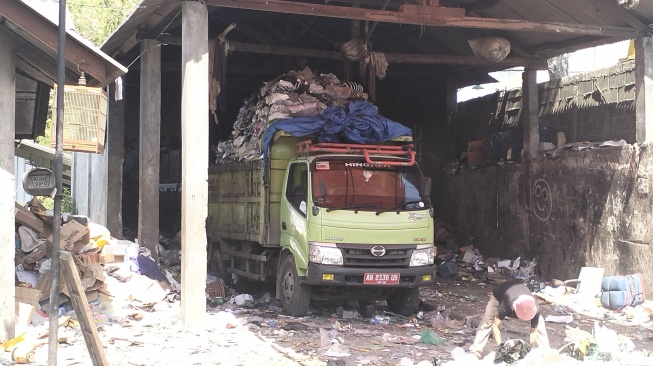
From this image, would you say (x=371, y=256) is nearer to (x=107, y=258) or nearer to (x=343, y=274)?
(x=343, y=274)

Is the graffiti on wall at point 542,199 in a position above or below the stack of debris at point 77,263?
above

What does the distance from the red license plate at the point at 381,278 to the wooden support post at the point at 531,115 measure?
5.97 metres

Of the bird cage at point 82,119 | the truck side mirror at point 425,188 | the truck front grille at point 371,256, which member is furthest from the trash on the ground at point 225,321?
the bird cage at point 82,119

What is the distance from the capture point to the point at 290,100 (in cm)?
1120

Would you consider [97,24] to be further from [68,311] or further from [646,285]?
[646,285]

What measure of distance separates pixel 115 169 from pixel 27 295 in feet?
19.7

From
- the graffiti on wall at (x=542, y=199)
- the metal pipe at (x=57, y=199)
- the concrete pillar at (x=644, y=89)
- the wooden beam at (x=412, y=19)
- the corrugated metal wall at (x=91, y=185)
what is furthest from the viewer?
the corrugated metal wall at (x=91, y=185)

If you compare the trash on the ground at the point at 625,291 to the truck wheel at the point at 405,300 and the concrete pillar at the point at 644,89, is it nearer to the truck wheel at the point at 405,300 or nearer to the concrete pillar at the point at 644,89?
the concrete pillar at the point at 644,89

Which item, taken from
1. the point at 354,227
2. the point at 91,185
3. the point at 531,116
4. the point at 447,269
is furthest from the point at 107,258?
the point at 531,116

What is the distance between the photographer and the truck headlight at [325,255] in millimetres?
9453

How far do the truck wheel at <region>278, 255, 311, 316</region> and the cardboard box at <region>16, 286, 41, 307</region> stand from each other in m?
3.32

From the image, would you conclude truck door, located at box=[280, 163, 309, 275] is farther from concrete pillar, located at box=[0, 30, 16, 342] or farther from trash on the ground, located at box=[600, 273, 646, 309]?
trash on the ground, located at box=[600, 273, 646, 309]

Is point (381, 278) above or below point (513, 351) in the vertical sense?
above

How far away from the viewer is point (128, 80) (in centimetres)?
Result: 1669
